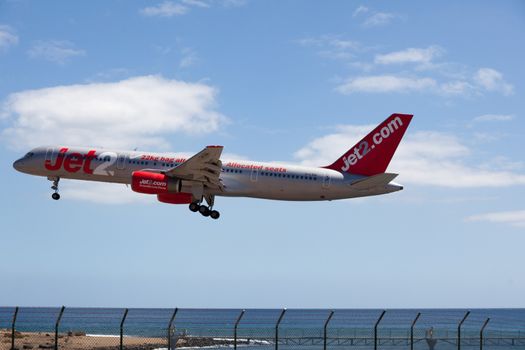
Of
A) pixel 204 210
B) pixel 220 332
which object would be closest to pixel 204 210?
pixel 204 210

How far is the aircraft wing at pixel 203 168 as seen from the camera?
53.8m

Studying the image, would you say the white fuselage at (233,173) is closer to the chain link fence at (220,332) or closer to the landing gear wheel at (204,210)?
the landing gear wheel at (204,210)

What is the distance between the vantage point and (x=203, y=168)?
5506 cm

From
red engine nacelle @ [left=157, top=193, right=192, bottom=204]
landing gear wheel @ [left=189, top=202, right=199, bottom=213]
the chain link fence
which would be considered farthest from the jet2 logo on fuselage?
the chain link fence

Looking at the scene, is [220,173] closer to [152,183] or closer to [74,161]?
[152,183]

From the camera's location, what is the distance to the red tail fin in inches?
2243

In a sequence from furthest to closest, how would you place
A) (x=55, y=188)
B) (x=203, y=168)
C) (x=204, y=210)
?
(x=55, y=188), (x=204, y=210), (x=203, y=168)

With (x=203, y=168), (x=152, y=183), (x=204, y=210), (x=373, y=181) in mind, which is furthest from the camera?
(x=204, y=210)

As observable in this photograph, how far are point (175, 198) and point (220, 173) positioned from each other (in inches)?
160

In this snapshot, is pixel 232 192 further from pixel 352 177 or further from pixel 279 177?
pixel 352 177

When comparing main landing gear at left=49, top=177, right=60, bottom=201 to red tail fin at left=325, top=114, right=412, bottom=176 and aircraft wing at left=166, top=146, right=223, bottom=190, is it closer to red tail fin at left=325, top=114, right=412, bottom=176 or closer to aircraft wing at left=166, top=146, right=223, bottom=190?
aircraft wing at left=166, top=146, right=223, bottom=190

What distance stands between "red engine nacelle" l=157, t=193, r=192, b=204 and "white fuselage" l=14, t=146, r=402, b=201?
4.72 feet

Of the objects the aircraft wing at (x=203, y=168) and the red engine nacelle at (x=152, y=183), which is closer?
the aircraft wing at (x=203, y=168)

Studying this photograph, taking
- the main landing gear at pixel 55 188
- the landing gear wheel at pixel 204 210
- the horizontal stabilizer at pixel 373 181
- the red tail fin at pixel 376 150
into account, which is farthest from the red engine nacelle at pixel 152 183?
the horizontal stabilizer at pixel 373 181
